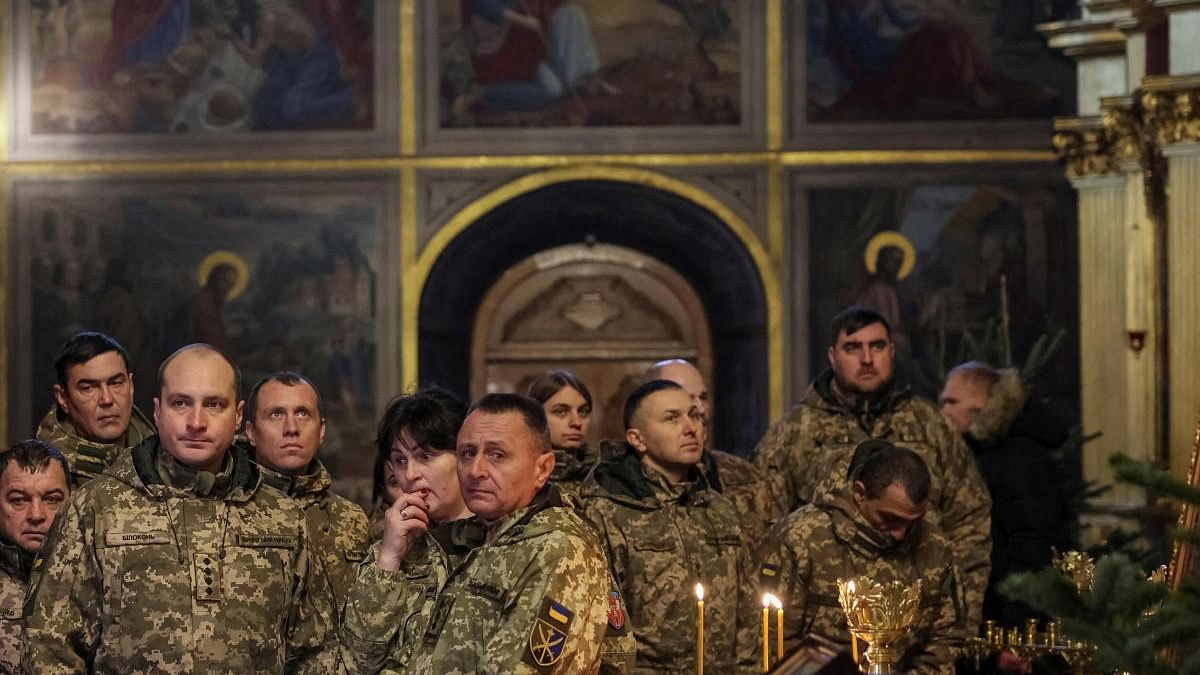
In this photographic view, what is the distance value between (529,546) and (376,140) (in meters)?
12.1

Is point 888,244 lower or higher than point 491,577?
higher

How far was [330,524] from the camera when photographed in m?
6.82

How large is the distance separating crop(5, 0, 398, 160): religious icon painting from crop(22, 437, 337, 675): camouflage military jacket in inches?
436

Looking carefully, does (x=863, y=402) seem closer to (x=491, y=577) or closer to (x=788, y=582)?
(x=788, y=582)

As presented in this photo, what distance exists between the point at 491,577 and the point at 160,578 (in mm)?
1262

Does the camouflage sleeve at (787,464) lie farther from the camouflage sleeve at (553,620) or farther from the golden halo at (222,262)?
the golden halo at (222,262)

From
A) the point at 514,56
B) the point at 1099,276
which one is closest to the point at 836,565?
the point at 1099,276

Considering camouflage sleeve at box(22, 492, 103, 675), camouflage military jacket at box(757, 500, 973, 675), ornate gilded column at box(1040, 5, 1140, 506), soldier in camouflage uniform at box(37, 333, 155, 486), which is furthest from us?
ornate gilded column at box(1040, 5, 1140, 506)

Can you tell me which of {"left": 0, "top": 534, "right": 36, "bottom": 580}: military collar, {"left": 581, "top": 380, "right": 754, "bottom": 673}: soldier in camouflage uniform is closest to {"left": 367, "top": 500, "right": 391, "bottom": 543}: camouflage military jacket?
{"left": 581, "top": 380, "right": 754, "bottom": 673}: soldier in camouflage uniform

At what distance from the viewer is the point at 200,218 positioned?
652 inches

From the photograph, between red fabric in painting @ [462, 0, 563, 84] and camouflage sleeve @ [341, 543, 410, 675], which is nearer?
camouflage sleeve @ [341, 543, 410, 675]

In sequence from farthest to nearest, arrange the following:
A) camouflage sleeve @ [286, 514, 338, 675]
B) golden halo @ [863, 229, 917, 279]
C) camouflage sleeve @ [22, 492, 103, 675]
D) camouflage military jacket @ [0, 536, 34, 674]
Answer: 1. golden halo @ [863, 229, 917, 279]
2. camouflage military jacket @ [0, 536, 34, 674]
3. camouflage sleeve @ [286, 514, 338, 675]
4. camouflage sleeve @ [22, 492, 103, 675]

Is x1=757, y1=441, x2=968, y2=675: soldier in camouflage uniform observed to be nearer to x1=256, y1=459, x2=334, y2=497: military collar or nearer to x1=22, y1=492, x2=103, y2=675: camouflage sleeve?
x1=256, y1=459, x2=334, y2=497: military collar

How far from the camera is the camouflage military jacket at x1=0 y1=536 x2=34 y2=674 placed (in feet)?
21.1
